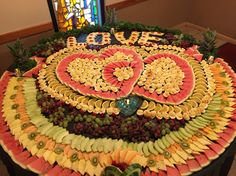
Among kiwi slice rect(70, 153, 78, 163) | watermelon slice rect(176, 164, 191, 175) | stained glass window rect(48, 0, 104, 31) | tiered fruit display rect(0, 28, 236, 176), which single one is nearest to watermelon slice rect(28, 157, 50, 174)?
tiered fruit display rect(0, 28, 236, 176)

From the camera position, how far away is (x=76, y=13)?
9.66 feet

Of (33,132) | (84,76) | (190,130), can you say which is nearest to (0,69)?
(84,76)

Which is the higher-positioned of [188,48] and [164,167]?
[188,48]

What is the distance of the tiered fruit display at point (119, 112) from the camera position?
171 cm

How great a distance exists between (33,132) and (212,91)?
137cm

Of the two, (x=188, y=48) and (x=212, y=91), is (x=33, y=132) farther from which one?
(x=188, y=48)

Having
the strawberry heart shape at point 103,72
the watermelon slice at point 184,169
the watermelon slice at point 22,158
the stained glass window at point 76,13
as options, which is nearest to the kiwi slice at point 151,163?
the watermelon slice at point 184,169

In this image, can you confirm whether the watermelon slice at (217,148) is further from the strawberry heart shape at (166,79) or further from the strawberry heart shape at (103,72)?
the strawberry heart shape at (103,72)

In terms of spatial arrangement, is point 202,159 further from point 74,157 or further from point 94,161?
point 74,157

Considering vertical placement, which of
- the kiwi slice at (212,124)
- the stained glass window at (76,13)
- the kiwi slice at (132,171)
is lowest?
the kiwi slice at (212,124)

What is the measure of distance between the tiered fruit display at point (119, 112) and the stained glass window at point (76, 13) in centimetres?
46

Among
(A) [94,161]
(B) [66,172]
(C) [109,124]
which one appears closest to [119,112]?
(C) [109,124]

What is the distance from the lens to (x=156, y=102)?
211 centimetres

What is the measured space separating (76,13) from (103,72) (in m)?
0.89
